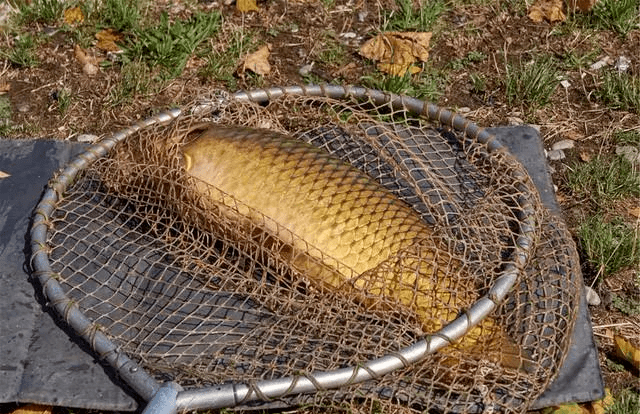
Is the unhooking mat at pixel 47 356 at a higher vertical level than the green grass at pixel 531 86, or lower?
lower

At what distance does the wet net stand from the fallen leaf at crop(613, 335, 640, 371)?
0.23 metres

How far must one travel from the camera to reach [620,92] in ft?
14.8

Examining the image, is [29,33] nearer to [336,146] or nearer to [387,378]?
[336,146]

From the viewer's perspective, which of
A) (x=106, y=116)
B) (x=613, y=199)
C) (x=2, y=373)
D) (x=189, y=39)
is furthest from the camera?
(x=189, y=39)

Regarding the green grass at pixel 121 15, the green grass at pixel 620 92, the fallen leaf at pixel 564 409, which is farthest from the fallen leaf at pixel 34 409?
the green grass at pixel 620 92

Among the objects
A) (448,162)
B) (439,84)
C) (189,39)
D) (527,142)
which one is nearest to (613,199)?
(527,142)

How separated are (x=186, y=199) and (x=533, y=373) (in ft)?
4.30

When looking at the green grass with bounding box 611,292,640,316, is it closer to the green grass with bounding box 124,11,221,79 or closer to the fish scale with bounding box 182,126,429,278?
the fish scale with bounding box 182,126,429,278

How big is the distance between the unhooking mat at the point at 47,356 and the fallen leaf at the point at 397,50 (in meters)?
1.06

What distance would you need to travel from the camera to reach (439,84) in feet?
15.3

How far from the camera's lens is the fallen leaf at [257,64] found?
4.66 metres

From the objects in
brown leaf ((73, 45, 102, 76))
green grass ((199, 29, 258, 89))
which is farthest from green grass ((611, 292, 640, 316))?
brown leaf ((73, 45, 102, 76))

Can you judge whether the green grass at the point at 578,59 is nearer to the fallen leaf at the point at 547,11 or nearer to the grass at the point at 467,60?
the fallen leaf at the point at 547,11

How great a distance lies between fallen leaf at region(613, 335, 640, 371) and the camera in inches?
131
